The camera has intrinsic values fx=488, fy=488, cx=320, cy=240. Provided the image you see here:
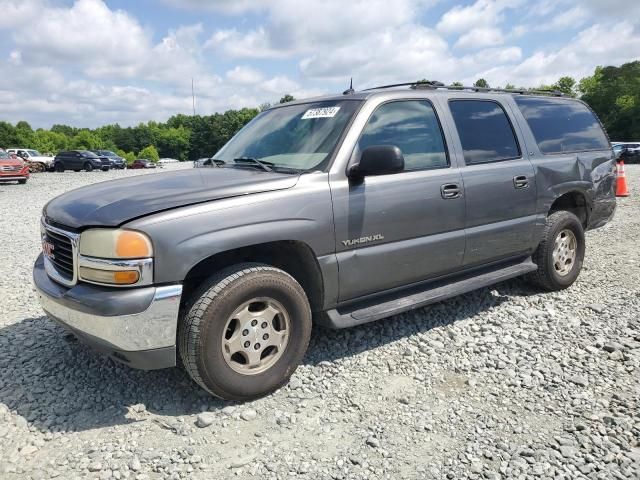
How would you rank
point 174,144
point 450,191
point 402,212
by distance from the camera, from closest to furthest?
point 402,212 → point 450,191 → point 174,144

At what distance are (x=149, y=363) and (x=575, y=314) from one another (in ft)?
11.8

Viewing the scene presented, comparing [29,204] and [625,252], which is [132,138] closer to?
[29,204]

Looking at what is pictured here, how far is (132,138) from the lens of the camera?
410 ft

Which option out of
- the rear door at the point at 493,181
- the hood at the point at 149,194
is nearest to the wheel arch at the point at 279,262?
the hood at the point at 149,194

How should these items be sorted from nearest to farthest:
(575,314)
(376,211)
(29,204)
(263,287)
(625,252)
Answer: (263,287)
(376,211)
(575,314)
(625,252)
(29,204)

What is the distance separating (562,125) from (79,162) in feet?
114

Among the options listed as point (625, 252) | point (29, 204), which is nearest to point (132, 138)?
point (29, 204)

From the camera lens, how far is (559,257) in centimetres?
493

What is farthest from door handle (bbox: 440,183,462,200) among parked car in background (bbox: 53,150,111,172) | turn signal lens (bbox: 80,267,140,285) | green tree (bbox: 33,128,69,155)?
green tree (bbox: 33,128,69,155)

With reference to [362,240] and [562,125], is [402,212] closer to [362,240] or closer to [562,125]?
[362,240]

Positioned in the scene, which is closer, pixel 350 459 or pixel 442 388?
pixel 350 459

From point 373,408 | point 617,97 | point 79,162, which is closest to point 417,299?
point 373,408

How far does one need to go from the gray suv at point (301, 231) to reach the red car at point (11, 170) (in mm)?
20205

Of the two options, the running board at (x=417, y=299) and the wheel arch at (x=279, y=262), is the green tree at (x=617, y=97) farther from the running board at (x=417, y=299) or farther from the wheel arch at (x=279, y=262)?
the wheel arch at (x=279, y=262)
